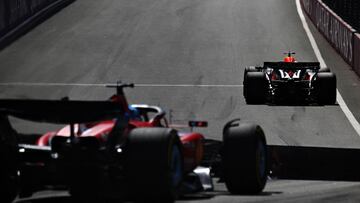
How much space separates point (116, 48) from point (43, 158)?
99.2 ft

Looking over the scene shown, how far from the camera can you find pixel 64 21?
48.4 meters

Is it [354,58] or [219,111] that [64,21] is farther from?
[219,111]

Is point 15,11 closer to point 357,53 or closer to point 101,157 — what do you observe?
point 357,53

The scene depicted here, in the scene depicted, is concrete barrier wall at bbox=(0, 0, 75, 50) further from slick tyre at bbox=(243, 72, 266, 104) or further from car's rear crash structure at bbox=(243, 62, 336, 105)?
car's rear crash structure at bbox=(243, 62, 336, 105)

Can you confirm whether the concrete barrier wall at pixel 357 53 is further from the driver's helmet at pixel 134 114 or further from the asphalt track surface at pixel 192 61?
the driver's helmet at pixel 134 114

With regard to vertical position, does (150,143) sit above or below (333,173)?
above

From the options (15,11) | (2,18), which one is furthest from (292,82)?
(15,11)

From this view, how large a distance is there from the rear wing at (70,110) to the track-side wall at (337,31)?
24311 mm

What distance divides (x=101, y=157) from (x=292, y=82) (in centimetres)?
1673

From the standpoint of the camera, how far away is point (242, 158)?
1228 centimetres

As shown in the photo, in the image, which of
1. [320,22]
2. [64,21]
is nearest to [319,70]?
[320,22]

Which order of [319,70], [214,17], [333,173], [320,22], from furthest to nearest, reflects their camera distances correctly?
[214,17]
[320,22]
[319,70]
[333,173]

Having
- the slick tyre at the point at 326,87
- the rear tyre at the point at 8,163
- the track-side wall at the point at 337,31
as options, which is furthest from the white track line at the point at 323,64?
the rear tyre at the point at 8,163

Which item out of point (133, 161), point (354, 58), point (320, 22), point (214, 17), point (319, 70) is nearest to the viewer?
point (133, 161)
